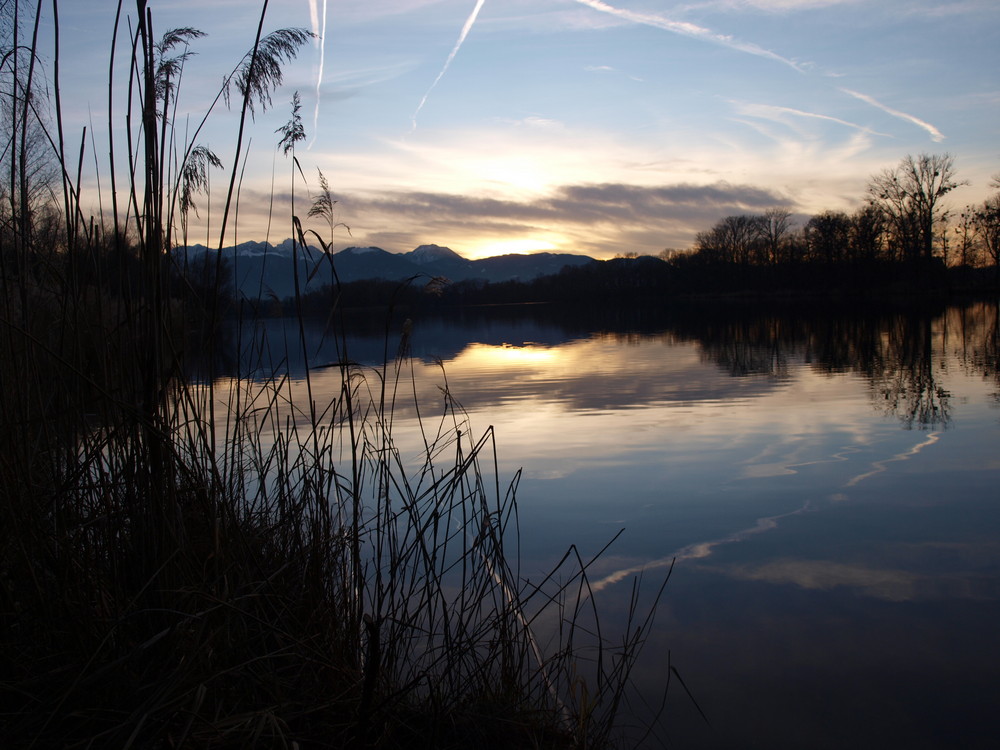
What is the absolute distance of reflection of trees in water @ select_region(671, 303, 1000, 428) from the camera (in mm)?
7258

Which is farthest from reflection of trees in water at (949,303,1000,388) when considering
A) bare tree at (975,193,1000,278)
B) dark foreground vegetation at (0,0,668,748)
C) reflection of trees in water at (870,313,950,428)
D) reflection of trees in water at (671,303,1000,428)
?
bare tree at (975,193,1000,278)

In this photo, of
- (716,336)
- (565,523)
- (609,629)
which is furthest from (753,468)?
(716,336)

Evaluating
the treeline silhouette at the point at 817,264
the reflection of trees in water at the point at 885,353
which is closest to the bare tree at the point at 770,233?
the treeline silhouette at the point at 817,264

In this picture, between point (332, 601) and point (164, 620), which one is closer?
point (164, 620)

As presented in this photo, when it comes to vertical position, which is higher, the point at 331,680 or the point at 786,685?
the point at 331,680

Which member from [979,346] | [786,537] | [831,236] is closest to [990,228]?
[831,236]

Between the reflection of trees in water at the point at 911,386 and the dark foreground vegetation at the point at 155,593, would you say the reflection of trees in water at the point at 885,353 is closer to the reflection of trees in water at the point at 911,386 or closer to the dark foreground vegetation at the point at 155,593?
the reflection of trees in water at the point at 911,386

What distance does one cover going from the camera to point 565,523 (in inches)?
149

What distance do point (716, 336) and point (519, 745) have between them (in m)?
16.8

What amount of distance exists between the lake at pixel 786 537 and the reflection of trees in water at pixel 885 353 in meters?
0.11

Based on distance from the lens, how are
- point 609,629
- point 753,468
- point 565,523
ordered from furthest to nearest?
point 753,468
point 565,523
point 609,629

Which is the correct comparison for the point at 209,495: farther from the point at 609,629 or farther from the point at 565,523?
the point at 565,523

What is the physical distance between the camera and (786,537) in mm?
3488

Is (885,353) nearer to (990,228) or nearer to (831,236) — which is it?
(990,228)
